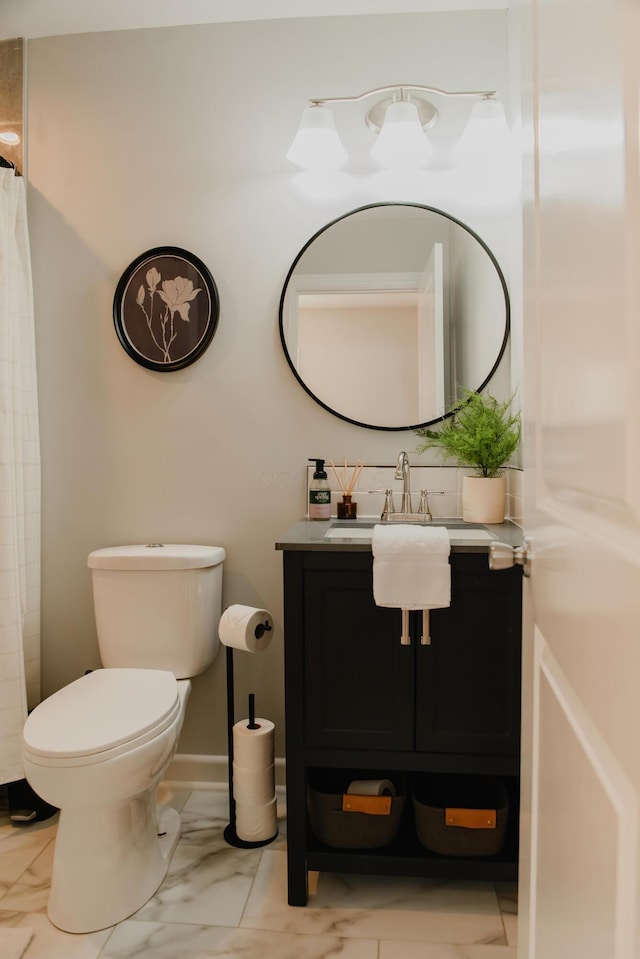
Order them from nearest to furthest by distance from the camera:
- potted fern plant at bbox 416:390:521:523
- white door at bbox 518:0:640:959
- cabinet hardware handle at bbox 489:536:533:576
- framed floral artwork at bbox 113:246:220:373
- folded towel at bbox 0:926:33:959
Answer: white door at bbox 518:0:640:959
cabinet hardware handle at bbox 489:536:533:576
folded towel at bbox 0:926:33:959
potted fern plant at bbox 416:390:521:523
framed floral artwork at bbox 113:246:220:373

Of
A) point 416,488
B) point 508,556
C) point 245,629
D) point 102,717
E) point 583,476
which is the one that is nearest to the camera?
point 583,476

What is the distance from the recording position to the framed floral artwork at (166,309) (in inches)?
89.5

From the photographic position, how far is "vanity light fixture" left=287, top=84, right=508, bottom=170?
81.6 inches

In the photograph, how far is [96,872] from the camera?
1666 mm

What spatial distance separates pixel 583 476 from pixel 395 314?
1614 millimetres

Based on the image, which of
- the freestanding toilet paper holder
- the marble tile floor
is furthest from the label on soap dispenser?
the marble tile floor

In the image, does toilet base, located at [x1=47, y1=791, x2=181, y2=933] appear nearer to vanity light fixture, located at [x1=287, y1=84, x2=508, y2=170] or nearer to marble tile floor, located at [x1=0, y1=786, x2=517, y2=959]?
marble tile floor, located at [x1=0, y1=786, x2=517, y2=959]

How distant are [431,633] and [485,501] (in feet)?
1.77

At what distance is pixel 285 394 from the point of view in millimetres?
2273

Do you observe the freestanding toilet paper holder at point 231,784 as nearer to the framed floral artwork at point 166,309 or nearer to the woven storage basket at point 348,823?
the woven storage basket at point 348,823

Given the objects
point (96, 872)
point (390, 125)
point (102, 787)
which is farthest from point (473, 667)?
point (390, 125)

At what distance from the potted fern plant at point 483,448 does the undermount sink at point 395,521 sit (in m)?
0.07

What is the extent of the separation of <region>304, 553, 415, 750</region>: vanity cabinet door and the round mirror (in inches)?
27.3

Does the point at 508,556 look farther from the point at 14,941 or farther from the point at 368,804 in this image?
the point at 14,941
